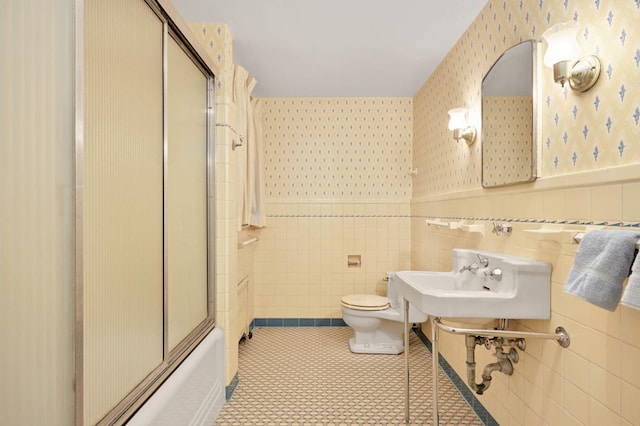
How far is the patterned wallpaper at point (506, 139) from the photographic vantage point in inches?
66.6

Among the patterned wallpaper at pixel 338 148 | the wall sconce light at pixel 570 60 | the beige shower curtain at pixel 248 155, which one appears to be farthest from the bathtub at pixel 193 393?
the patterned wallpaper at pixel 338 148

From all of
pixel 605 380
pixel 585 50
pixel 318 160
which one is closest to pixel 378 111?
pixel 318 160

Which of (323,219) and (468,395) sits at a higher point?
(323,219)

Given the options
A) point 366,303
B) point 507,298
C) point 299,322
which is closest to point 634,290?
point 507,298

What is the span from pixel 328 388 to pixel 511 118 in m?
1.96

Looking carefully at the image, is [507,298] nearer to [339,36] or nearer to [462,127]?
[462,127]

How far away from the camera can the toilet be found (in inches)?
121

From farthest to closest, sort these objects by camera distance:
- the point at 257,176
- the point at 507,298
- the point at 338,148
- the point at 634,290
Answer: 1. the point at 338,148
2. the point at 257,176
3. the point at 507,298
4. the point at 634,290

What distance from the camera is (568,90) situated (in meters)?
1.43

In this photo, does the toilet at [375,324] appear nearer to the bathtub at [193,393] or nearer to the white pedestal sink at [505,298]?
the bathtub at [193,393]

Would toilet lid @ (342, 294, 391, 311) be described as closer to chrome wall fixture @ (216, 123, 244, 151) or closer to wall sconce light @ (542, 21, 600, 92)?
chrome wall fixture @ (216, 123, 244, 151)

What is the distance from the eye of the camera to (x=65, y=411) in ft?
3.09

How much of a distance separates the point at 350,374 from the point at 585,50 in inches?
92.1

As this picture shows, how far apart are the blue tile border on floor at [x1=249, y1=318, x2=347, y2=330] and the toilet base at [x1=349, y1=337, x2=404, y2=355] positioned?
70cm
